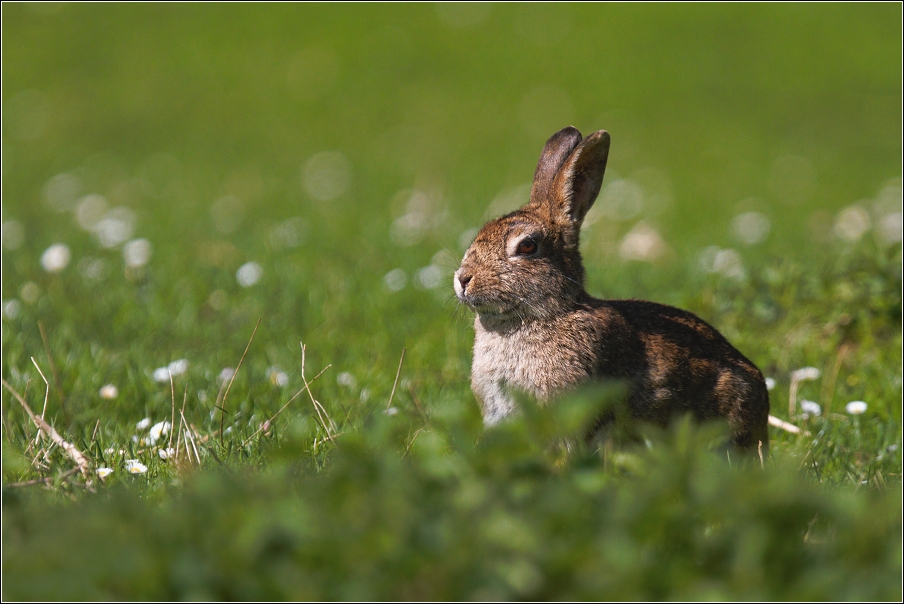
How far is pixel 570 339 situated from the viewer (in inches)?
172

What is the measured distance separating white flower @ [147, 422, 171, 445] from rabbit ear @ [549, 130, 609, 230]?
6.79 feet

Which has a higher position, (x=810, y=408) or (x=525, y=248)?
(x=525, y=248)

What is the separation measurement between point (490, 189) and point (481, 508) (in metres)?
10.7

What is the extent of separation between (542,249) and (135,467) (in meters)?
2.04

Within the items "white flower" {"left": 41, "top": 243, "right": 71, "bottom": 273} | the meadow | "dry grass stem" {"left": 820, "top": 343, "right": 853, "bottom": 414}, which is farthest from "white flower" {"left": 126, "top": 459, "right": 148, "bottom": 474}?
"white flower" {"left": 41, "top": 243, "right": 71, "bottom": 273}

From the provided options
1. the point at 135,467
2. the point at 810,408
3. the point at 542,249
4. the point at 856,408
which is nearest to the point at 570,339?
the point at 542,249

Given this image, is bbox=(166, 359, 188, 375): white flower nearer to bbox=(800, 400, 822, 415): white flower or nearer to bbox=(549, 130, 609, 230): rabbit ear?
bbox=(549, 130, 609, 230): rabbit ear

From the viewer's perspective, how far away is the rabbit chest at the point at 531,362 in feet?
14.1

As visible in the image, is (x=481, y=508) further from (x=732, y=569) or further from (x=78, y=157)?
(x=78, y=157)

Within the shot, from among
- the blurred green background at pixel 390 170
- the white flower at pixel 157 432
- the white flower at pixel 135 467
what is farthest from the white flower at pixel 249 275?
the white flower at pixel 135 467

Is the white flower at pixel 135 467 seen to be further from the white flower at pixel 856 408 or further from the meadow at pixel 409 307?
the white flower at pixel 856 408

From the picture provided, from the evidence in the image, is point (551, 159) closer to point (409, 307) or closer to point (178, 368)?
point (178, 368)

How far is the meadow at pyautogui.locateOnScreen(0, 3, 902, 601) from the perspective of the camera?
98.6 inches

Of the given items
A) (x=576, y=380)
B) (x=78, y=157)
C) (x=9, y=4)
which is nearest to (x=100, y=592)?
(x=576, y=380)
